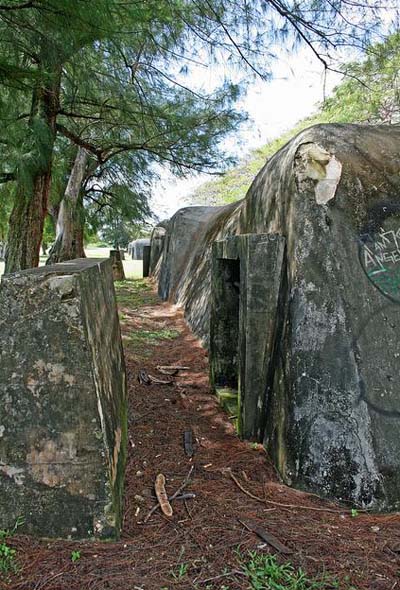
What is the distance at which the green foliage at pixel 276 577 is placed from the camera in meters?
2.03

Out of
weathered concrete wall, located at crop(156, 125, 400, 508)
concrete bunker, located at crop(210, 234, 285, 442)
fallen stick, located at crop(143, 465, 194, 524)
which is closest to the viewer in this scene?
fallen stick, located at crop(143, 465, 194, 524)

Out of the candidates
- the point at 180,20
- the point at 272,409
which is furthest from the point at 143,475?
the point at 180,20

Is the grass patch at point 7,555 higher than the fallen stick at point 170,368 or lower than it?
lower

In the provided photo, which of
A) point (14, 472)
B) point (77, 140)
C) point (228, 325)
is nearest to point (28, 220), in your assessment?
point (77, 140)

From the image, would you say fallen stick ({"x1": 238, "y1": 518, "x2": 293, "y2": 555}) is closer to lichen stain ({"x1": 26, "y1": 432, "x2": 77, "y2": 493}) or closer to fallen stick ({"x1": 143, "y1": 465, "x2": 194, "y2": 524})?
fallen stick ({"x1": 143, "y1": 465, "x2": 194, "y2": 524})

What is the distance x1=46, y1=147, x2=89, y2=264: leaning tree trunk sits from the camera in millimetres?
12414

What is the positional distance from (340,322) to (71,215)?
10734 mm

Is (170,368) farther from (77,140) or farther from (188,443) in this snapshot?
(77,140)

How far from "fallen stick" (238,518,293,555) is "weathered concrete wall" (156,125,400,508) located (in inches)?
20.3

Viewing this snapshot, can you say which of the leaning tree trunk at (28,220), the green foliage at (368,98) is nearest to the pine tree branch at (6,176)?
the leaning tree trunk at (28,220)

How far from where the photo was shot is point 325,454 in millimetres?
2832

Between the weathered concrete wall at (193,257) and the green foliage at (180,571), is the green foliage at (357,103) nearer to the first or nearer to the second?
the weathered concrete wall at (193,257)

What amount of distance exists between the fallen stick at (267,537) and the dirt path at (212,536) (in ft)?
0.05

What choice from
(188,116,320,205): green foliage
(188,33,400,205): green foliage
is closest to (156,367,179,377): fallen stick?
(188,33,400,205): green foliage
